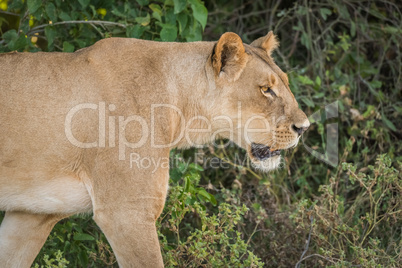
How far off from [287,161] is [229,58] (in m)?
2.19

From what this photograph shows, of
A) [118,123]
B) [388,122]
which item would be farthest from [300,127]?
[388,122]

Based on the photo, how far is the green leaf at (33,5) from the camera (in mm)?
4188

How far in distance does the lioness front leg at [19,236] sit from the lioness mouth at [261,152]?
1324 mm

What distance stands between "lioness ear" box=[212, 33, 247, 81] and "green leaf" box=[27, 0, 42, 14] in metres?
1.51

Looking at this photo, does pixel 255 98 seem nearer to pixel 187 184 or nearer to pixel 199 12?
pixel 187 184

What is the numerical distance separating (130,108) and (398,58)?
3.92 metres

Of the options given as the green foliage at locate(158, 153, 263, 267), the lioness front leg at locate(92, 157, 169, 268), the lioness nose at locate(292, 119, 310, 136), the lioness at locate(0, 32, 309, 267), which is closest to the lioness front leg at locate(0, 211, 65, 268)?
the lioness at locate(0, 32, 309, 267)

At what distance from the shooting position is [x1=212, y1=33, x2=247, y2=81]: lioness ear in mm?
3453

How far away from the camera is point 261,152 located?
151 inches

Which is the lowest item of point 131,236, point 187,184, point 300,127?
point 187,184

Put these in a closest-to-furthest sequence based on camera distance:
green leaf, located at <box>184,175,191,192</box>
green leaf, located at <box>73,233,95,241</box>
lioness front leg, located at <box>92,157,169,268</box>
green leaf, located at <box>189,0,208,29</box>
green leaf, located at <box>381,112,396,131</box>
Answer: lioness front leg, located at <box>92,157,169,268</box> < green leaf, located at <box>184,175,191,192</box> < green leaf, located at <box>73,233,95,241</box> < green leaf, located at <box>189,0,208,29</box> < green leaf, located at <box>381,112,396,131</box>

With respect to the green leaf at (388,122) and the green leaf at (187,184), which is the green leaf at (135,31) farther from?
the green leaf at (388,122)

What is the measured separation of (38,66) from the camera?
340 centimetres

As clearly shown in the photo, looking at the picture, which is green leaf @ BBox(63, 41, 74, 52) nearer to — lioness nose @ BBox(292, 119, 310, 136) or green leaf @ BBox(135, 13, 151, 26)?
green leaf @ BBox(135, 13, 151, 26)
